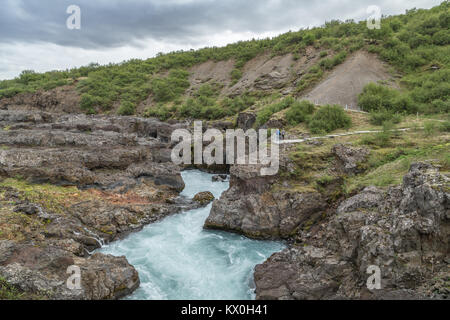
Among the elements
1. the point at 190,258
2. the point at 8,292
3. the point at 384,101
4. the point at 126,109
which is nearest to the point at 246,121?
the point at 384,101

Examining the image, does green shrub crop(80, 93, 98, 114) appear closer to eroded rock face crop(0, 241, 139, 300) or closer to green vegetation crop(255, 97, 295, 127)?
green vegetation crop(255, 97, 295, 127)

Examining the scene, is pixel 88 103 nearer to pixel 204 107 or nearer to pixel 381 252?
pixel 204 107

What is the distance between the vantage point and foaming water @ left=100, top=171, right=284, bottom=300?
10789 mm

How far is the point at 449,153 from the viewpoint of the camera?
41.6 feet

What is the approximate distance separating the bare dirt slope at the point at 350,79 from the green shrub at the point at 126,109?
1368 inches

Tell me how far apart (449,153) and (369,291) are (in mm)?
8070

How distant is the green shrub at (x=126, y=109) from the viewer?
5624 cm

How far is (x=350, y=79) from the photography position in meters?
36.0

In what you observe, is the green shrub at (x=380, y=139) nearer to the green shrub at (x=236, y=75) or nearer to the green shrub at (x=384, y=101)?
the green shrub at (x=384, y=101)

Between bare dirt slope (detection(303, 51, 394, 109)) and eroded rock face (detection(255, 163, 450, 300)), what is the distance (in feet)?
75.5

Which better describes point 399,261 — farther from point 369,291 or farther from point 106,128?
point 106,128

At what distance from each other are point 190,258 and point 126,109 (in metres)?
48.8

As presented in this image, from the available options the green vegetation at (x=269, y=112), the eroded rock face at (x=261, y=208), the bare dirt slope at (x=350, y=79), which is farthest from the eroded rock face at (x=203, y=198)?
the bare dirt slope at (x=350, y=79)

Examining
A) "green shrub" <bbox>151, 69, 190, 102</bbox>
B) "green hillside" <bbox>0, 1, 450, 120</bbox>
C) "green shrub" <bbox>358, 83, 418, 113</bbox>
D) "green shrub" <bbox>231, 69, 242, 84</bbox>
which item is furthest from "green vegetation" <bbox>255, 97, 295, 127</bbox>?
"green shrub" <bbox>151, 69, 190, 102</bbox>
